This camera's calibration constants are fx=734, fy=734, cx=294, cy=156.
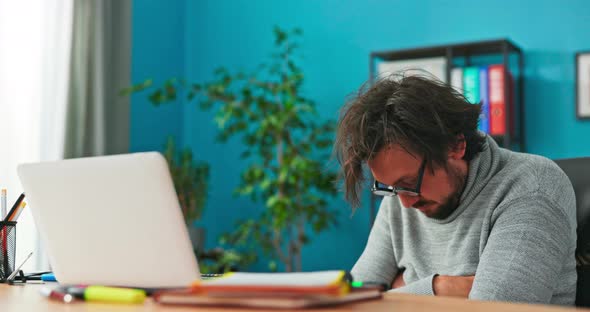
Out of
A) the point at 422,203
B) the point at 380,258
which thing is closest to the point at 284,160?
the point at 380,258

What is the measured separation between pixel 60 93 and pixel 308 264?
1570 mm

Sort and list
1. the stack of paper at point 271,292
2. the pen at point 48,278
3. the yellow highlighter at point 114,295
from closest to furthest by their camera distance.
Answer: the stack of paper at point 271,292
the yellow highlighter at point 114,295
the pen at point 48,278

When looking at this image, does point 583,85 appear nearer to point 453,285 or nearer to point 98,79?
point 453,285

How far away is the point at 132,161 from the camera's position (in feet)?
3.85

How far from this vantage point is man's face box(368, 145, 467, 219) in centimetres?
165

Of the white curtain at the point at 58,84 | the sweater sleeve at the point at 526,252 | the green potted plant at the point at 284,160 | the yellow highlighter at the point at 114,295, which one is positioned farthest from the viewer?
the green potted plant at the point at 284,160

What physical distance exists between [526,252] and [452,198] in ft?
0.95

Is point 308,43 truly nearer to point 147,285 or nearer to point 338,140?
point 338,140

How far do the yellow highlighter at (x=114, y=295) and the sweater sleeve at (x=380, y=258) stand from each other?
916mm

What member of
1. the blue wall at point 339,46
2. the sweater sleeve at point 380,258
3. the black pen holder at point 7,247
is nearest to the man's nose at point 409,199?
the sweater sleeve at point 380,258

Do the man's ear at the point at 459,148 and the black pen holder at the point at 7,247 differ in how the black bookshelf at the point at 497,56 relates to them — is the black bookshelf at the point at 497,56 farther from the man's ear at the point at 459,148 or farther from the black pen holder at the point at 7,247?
the black pen holder at the point at 7,247

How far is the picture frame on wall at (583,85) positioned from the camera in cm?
333

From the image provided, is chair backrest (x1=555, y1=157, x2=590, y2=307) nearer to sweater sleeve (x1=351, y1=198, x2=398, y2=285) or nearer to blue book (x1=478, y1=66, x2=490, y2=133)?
sweater sleeve (x1=351, y1=198, x2=398, y2=285)

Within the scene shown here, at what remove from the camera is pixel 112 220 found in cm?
123
